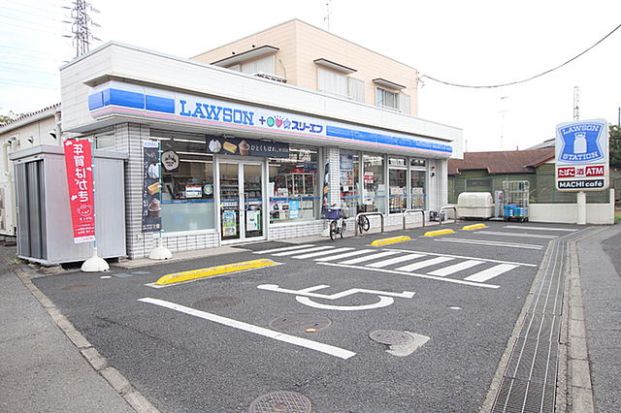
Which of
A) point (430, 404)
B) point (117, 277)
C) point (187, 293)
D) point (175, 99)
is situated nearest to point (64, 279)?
point (117, 277)

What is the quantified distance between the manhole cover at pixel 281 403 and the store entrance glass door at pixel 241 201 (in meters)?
9.23

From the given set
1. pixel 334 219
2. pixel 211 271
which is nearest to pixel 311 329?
pixel 211 271

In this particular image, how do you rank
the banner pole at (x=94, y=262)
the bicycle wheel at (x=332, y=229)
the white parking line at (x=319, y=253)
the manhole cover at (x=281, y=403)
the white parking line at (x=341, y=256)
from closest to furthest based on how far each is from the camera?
the manhole cover at (x=281, y=403), the banner pole at (x=94, y=262), the white parking line at (x=341, y=256), the white parking line at (x=319, y=253), the bicycle wheel at (x=332, y=229)

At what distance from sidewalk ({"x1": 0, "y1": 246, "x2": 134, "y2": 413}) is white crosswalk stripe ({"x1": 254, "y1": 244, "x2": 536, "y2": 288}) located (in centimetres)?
581

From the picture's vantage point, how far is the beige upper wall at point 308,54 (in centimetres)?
1734

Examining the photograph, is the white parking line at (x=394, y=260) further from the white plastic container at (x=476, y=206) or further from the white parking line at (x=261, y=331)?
the white plastic container at (x=476, y=206)

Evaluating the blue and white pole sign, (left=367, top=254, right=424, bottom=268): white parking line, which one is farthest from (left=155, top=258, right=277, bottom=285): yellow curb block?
the blue and white pole sign

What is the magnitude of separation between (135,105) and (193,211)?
3297mm

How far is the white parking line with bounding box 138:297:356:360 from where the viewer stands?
4.33m

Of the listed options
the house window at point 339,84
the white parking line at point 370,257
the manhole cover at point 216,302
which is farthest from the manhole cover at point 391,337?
the house window at point 339,84

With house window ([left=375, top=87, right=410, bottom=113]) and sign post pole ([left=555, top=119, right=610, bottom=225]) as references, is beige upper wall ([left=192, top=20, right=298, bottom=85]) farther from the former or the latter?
sign post pole ([left=555, top=119, right=610, bottom=225])

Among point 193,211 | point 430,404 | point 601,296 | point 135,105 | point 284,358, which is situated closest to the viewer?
point 430,404

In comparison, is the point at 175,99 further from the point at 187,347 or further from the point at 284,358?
the point at 284,358

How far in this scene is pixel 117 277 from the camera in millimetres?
8234
